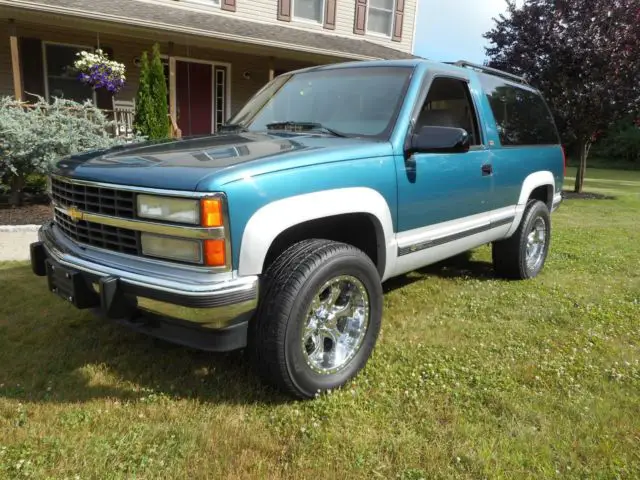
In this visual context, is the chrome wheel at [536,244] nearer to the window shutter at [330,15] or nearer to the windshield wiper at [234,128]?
the windshield wiper at [234,128]

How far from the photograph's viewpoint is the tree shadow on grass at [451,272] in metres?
4.92

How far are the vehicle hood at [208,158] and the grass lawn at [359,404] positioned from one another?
1.17 meters

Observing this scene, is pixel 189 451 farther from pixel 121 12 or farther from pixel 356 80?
pixel 121 12

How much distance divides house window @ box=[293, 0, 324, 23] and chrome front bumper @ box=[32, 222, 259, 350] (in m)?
13.5

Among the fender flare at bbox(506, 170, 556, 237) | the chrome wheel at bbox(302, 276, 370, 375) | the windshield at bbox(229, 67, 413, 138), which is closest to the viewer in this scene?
the chrome wheel at bbox(302, 276, 370, 375)

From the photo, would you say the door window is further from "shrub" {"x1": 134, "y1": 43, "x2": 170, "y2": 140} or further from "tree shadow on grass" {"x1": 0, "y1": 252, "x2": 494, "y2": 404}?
"shrub" {"x1": 134, "y1": 43, "x2": 170, "y2": 140}

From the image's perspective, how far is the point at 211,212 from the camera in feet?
7.35

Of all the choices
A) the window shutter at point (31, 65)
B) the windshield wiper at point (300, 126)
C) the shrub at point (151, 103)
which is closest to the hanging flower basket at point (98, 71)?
the shrub at point (151, 103)

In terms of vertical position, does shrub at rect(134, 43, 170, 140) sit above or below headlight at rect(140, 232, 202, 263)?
above

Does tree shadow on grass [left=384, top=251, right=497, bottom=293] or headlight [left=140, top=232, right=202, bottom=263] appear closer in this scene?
headlight [left=140, top=232, right=202, bottom=263]

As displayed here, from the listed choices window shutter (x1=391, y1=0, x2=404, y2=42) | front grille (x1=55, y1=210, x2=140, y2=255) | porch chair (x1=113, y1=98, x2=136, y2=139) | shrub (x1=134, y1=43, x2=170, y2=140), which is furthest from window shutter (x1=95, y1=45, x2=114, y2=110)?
front grille (x1=55, y1=210, x2=140, y2=255)

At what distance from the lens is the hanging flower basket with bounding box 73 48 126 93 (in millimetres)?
10211

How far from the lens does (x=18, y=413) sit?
2.58m

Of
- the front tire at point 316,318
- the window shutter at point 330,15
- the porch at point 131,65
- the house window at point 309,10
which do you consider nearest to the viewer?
the front tire at point 316,318
